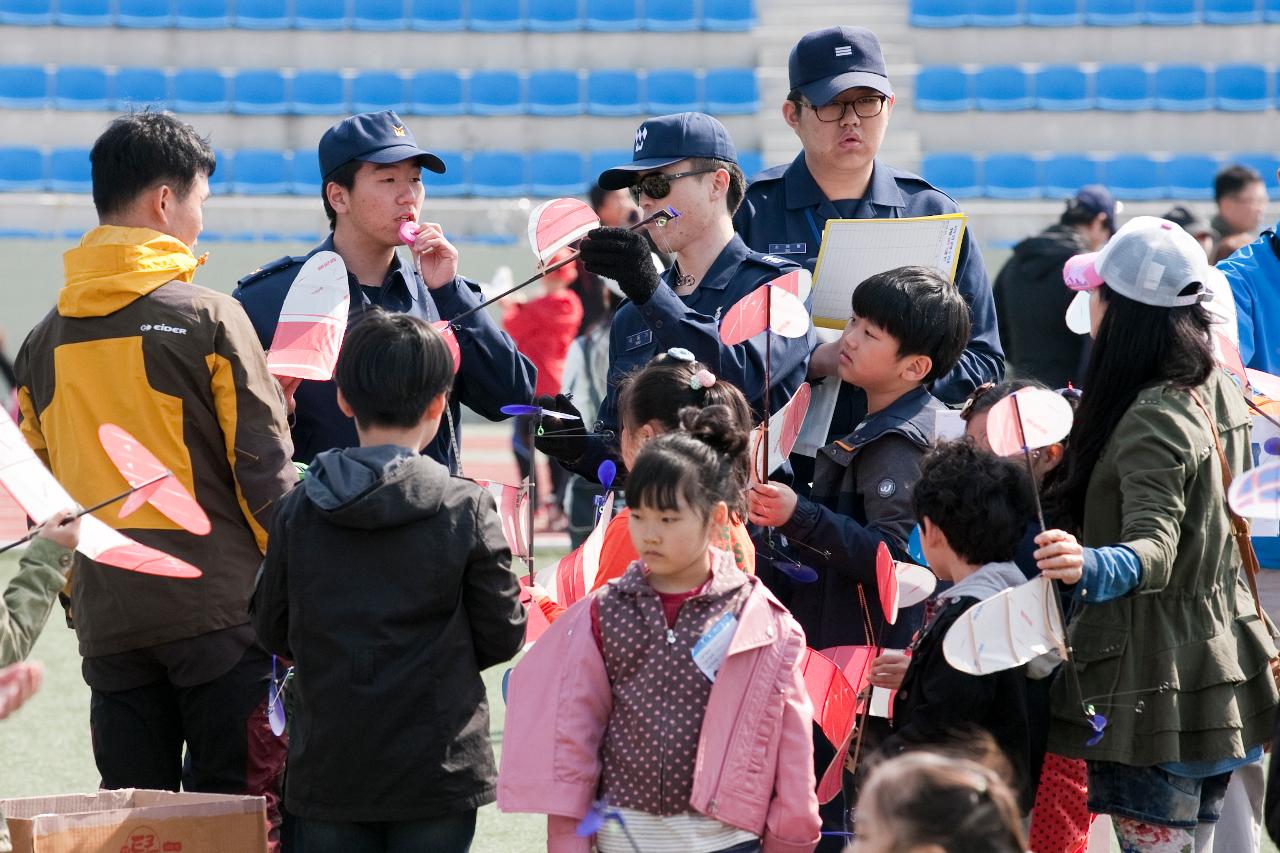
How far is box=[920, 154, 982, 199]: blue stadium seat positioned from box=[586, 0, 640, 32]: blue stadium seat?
2.95m

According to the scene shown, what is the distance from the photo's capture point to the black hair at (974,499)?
8.05 feet

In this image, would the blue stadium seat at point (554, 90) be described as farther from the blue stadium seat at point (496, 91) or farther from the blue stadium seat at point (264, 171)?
the blue stadium seat at point (264, 171)

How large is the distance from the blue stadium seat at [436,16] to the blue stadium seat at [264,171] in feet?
5.81

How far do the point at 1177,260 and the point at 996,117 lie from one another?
11.5 metres

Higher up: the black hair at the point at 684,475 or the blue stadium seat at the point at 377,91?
the blue stadium seat at the point at 377,91

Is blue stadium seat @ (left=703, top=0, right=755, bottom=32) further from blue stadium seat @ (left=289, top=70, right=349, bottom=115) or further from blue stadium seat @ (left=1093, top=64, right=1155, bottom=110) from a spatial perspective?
blue stadium seat @ (left=289, top=70, right=349, bottom=115)

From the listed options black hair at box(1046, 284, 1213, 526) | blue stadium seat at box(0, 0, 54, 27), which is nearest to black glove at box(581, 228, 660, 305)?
black hair at box(1046, 284, 1213, 526)

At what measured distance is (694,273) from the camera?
298 cm

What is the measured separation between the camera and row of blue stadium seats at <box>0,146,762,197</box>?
13148 millimetres

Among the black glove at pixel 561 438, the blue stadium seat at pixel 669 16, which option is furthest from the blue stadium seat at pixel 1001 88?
the black glove at pixel 561 438

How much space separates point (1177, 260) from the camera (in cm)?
247

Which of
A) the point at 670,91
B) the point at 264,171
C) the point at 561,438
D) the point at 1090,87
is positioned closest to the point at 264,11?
the point at 264,171

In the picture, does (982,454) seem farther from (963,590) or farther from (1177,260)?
(1177,260)

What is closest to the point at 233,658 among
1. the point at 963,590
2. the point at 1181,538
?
the point at 963,590
